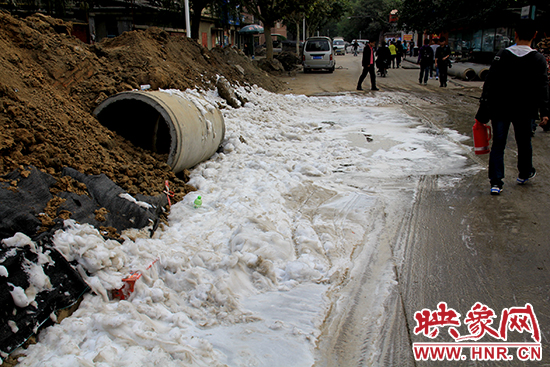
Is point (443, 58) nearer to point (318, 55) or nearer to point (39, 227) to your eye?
point (318, 55)

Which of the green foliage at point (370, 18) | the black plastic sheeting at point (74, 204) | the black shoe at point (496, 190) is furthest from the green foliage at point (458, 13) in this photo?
the green foliage at point (370, 18)

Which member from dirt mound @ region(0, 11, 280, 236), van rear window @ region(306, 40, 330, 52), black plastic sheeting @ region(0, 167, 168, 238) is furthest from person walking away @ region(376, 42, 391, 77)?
black plastic sheeting @ region(0, 167, 168, 238)

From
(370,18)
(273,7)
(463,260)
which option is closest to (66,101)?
(463,260)

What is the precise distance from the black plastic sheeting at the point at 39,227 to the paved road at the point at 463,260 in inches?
65.3

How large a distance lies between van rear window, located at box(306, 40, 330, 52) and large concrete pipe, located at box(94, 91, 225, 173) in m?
19.6

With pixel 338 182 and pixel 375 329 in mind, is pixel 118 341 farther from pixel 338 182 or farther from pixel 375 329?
pixel 338 182

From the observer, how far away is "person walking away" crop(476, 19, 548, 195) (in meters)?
4.77

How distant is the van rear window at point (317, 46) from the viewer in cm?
2456

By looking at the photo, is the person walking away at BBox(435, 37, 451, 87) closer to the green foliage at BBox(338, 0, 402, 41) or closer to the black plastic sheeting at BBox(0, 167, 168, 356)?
the black plastic sheeting at BBox(0, 167, 168, 356)

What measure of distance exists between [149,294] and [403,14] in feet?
123

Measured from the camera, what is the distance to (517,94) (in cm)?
484

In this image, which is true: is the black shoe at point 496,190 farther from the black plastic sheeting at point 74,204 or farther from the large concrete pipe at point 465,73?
the large concrete pipe at point 465,73

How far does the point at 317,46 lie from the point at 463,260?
2266 cm

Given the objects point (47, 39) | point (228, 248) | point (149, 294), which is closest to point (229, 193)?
point (228, 248)
